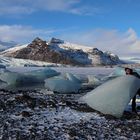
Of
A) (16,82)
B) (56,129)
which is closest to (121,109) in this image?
(56,129)

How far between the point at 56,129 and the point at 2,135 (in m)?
1.45

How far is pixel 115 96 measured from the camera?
39.0ft

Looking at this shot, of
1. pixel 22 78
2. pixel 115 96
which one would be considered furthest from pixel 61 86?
pixel 115 96

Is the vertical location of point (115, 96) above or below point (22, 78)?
above

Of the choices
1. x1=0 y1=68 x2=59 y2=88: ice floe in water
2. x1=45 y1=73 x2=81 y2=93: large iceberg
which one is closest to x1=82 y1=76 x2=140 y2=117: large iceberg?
x1=45 y1=73 x2=81 y2=93: large iceberg

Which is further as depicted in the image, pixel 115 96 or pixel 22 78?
pixel 22 78

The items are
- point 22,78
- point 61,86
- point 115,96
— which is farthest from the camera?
point 22,78

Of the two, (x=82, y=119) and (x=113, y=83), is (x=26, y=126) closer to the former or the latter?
(x=82, y=119)

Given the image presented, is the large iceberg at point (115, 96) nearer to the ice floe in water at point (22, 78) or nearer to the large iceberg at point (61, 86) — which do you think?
the large iceberg at point (61, 86)

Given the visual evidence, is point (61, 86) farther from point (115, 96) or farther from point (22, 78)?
point (115, 96)

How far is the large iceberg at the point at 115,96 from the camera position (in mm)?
11531

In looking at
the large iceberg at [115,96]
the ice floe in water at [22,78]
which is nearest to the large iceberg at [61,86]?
the ice floe in water at [22,78]

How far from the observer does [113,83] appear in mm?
12617

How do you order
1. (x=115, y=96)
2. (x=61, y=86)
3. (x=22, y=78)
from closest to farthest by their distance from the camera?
(x=115, y=96) < (x=61, y=86) < (x=22, y=78)
